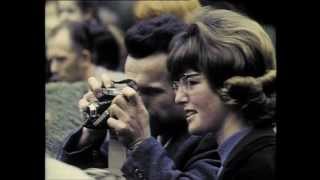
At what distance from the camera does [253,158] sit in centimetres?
539

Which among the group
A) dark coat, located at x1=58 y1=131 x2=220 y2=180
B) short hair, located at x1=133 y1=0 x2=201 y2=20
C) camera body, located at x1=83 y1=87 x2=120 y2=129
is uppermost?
short hair, located at x1=133 y1=0 x2=201 y2=20

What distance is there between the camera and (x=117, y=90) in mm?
5402

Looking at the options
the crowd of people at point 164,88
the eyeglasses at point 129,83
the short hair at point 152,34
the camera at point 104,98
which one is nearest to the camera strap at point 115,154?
the crowd of people at point 164,88

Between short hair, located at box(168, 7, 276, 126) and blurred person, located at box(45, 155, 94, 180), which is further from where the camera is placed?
blurred person, located at box(45, 155, 94, 180)

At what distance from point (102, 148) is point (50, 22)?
0.77m

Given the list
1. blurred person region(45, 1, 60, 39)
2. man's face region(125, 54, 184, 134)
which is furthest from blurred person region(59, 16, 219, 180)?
blurred person region(45, 1, 60, 39)

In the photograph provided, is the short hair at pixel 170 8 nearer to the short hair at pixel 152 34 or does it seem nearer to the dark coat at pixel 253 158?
the short hair at pixel 152 34

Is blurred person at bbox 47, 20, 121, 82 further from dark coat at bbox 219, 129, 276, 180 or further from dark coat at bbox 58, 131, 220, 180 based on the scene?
dark coat at bbox 219, 129, 276, 180

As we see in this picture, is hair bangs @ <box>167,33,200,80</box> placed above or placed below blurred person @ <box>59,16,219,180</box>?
above

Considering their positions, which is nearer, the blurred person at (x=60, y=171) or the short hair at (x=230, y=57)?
the short hair at (x=230, y=57)

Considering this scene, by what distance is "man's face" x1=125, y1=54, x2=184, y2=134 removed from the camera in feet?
17.7

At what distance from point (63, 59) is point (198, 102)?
2.62ft

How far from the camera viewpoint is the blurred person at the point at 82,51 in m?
5.38

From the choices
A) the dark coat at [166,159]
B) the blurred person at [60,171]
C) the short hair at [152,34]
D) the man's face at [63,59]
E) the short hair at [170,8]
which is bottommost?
the blurred person at [60,171]
